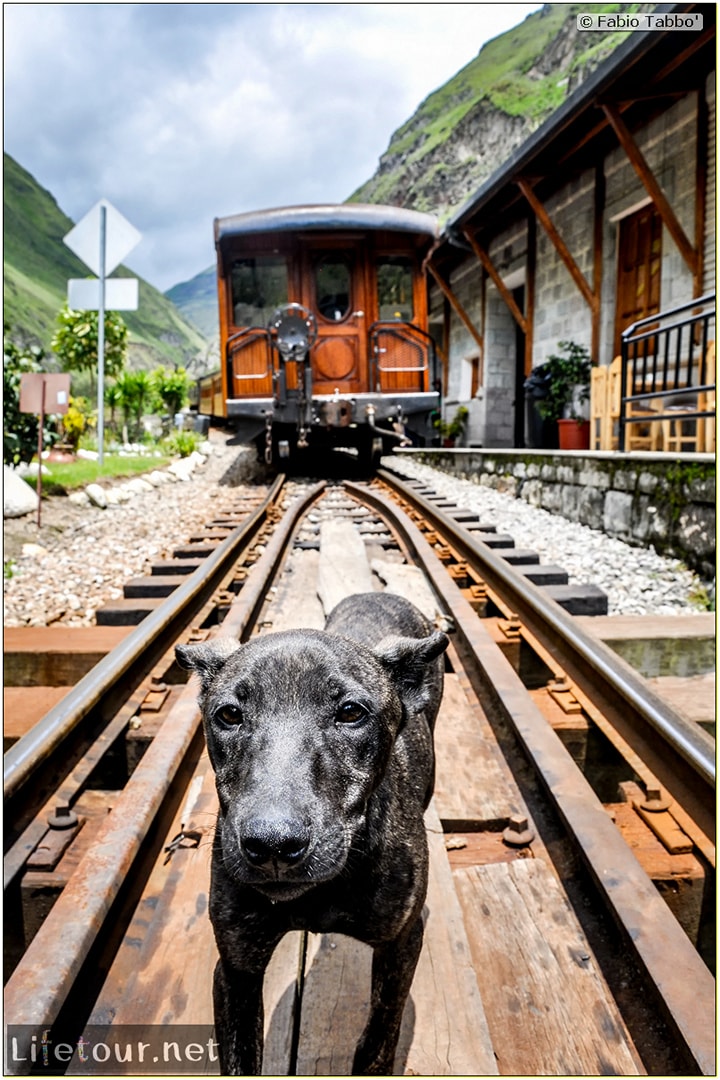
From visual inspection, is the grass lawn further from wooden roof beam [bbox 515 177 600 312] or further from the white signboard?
wooden roof beam [bbox 515 177 600 312]

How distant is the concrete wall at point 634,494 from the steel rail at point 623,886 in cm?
334

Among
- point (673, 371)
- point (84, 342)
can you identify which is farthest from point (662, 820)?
point (84, 342)

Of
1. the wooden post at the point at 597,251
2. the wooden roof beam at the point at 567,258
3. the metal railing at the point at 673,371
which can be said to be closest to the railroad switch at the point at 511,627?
the metal railing at the point at 673,371

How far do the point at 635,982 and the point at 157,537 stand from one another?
608 centimetres

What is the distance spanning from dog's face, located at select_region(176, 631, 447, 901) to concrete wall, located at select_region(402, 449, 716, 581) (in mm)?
4676

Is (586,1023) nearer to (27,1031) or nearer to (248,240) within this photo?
(27,1031)

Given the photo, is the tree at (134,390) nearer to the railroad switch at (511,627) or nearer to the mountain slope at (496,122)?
the mountain slope at (496,122)

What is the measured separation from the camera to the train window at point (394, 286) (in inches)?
439

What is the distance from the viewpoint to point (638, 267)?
1144cm

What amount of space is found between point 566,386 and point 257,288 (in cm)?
529

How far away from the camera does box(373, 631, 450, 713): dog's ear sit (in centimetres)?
144

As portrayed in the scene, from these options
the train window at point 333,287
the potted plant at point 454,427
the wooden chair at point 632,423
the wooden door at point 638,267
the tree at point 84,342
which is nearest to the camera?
the wooden chair at point 632,423

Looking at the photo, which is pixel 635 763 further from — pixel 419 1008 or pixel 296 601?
pixel 296 601

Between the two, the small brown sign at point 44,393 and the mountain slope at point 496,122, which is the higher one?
the mountain slope at point 496,122
